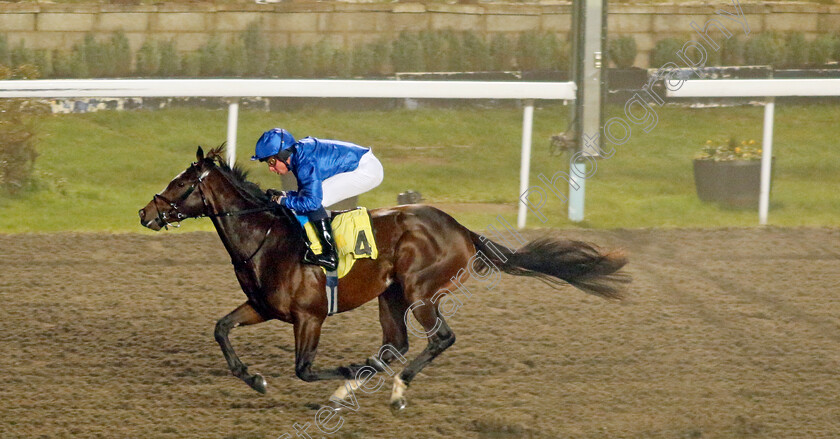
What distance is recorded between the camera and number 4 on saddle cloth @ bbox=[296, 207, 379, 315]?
4.25 metres

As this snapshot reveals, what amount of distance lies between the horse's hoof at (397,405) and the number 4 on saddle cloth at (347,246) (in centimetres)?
47

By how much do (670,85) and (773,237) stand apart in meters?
1.38

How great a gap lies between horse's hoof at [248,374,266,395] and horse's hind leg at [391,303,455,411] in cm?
55

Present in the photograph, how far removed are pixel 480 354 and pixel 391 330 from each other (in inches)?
25.0

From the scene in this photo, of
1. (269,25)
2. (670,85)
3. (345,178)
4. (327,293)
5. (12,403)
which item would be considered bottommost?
(12,403)

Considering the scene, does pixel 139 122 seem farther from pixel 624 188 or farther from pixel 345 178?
pixel 345 178

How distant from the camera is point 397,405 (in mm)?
4164

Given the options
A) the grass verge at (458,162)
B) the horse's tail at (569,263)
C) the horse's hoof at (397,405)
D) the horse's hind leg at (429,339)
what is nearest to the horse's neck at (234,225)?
the horse's hind leg at (429,339)

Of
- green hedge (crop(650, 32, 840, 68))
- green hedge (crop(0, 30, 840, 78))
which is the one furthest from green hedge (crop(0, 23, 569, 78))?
green hedge (crop(650, 32, 840, 68))

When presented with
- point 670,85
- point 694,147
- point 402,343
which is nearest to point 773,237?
point 670,85

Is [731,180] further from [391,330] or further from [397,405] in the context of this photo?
[397,405]

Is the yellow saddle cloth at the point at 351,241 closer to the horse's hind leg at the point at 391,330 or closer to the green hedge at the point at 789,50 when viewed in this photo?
the horse's hind leg at the point at 391,330

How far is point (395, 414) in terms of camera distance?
4.12 m

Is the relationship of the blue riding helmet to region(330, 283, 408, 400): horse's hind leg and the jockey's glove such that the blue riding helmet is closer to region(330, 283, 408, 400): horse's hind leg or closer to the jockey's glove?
the jockey's glove
